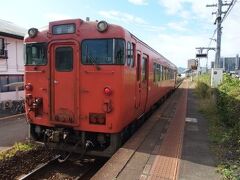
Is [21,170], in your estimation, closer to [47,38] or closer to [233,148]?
[47,38]

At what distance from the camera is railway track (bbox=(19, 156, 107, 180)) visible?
22.4 feet

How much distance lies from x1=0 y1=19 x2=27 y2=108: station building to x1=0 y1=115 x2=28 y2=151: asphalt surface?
14.4 ft

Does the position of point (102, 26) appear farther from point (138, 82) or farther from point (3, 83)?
point (3, 83)

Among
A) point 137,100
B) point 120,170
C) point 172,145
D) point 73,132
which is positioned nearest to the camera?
point 120,170

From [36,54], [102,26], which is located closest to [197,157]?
[102,26]

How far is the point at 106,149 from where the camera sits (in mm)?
7059

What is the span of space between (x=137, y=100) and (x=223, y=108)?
6195 millimetres

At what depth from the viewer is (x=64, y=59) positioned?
24.1 ft

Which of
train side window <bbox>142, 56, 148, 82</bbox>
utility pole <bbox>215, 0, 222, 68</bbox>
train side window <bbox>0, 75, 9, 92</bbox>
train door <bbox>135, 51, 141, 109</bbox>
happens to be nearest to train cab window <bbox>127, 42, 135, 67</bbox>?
train door <bbox>135, 51, 141, 109</bbox>

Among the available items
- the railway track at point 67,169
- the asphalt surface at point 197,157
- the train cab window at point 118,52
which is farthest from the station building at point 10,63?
the train cab window at point 118,52

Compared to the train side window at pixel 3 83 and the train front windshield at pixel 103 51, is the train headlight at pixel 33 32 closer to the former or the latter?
the train front windshield at pixel 103 51

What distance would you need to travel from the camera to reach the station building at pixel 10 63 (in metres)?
18.3

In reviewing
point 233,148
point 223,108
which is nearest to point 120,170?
point 233,148

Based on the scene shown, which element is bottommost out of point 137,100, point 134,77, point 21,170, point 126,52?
point 21,170
